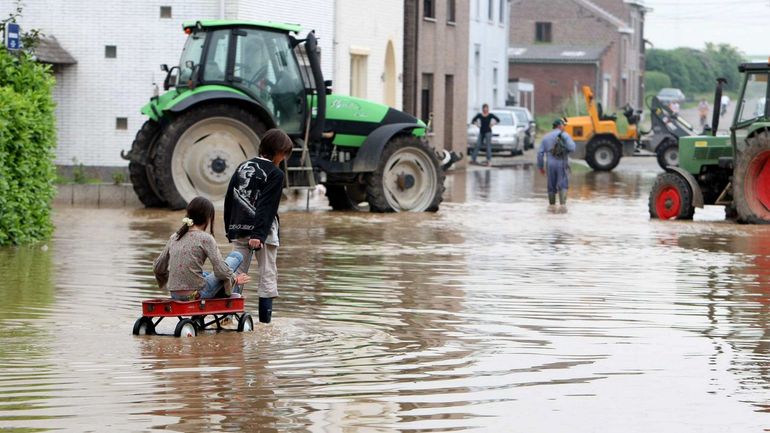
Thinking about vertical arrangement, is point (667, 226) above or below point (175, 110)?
below

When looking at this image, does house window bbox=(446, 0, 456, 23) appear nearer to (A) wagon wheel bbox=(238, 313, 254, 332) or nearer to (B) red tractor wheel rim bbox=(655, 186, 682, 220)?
(B) red tractor wheel rim bbox=(655, 186, 682, 220)

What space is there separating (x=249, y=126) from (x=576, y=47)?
7262 centimetres

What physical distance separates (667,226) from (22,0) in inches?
486

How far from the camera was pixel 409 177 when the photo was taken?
25.4m

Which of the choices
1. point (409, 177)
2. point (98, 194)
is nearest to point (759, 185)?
point (409, 177)

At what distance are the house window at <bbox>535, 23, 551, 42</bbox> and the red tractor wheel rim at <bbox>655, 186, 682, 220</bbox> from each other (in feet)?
242

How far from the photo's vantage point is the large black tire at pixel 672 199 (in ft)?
80.2

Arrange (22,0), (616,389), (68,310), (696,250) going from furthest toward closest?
(22,0) < (696,250) < (68,310) < (616,389)

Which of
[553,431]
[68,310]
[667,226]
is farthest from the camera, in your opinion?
[667,226]

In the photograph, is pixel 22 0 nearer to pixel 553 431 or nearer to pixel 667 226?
pixel 667 226

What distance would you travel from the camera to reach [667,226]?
22.9 m

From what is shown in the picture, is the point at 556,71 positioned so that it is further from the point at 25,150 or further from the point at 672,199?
the point at 25,150

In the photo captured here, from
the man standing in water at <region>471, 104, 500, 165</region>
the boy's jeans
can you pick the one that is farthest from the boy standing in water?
the boy's jeans

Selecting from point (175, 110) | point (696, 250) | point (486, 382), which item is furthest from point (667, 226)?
point (486, 382)
